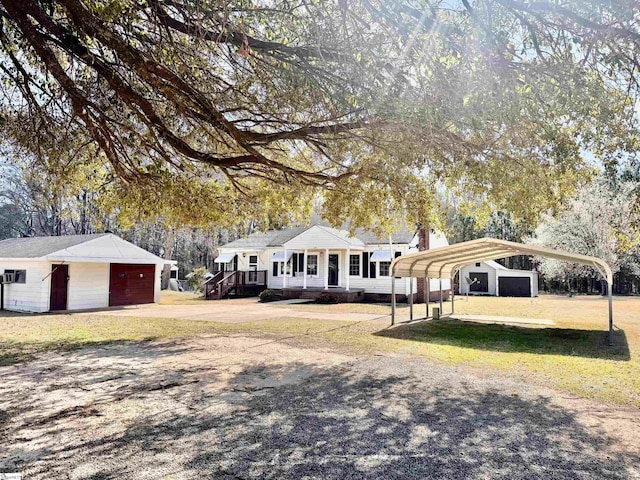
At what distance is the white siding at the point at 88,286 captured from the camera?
17906 mm

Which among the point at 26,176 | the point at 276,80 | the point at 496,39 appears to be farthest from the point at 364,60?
the point at 26,176

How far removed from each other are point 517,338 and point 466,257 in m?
4.33

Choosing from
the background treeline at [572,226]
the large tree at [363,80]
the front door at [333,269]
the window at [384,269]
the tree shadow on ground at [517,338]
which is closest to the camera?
the large tree at [363,80]

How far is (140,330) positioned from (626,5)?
12061mm

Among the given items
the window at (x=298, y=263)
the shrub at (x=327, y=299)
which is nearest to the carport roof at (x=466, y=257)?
the shrub at (x=327, y=299)

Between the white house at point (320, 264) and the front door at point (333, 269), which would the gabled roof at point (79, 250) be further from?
the front door at point (333, 269)

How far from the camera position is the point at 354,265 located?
22.9 metres

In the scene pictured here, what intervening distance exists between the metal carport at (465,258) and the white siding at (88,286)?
43.8 feet

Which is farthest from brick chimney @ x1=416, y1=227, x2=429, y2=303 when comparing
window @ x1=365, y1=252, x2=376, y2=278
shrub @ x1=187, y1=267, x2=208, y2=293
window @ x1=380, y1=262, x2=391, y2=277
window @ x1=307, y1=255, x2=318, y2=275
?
shrub @ x1=187, y1=267, x2=208, y2=293

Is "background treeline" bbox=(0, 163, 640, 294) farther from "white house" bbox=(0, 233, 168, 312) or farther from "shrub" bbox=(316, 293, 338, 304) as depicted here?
"shrub" bbox=(316, 293, 338, 304)

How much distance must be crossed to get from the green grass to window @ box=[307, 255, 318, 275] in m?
9.91

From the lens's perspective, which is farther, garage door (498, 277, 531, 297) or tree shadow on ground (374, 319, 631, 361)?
garage door (498, 277, 531, 297)

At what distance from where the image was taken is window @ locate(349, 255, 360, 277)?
2275cm

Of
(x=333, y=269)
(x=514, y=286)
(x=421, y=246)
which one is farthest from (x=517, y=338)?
(x=514, y=286)
